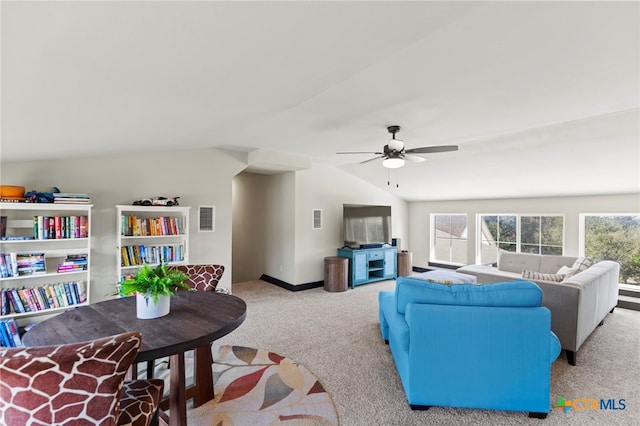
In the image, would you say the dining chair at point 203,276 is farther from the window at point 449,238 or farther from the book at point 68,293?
the window at point 449,238

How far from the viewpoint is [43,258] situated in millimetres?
3119

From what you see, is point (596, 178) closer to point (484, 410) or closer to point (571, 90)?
point (571, 90)

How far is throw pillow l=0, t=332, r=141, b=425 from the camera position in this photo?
3.47 ft

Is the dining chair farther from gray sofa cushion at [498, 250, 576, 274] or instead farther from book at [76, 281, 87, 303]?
gray sofa cushion at [498, 250, 576, 274]

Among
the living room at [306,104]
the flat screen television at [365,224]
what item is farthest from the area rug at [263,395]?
the flat screen television at [365,224]

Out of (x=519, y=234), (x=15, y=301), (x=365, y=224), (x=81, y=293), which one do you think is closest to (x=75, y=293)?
(x=81, y=293)

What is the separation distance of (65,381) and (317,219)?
5048 mm

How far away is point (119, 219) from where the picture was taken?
12.0ft

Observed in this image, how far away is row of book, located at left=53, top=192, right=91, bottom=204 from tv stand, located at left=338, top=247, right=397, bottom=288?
14.2ft

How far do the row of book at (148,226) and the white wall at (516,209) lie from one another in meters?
5.78

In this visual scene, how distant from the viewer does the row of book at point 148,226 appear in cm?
374

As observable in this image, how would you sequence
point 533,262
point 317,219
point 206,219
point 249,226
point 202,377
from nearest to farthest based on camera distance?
point 202,377 < point 206,219 < point 533,262 < point 317,219 < point 249,226

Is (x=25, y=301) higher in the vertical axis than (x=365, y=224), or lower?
lower

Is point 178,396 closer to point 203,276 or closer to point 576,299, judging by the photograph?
point 203,276
